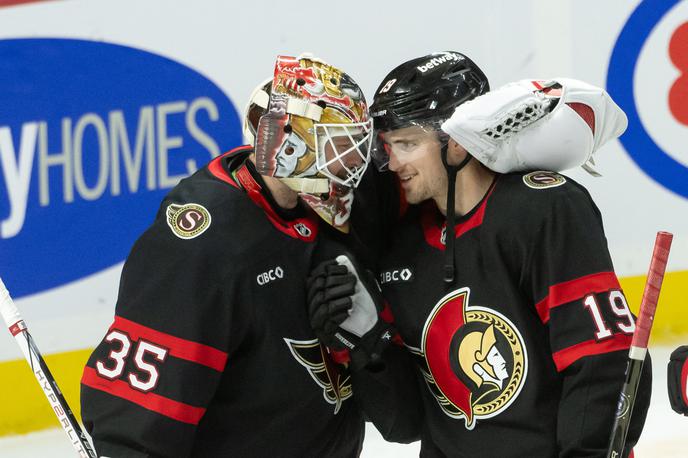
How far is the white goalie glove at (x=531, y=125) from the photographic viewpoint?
1.97 metres

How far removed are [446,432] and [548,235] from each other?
475 millimetres

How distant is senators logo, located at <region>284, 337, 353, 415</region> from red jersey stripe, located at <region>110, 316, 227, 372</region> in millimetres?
148

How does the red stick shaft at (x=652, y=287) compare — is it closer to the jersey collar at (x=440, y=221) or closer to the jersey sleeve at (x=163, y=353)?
the jersey collar at (x=440, y=221)

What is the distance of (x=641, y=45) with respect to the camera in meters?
3.49

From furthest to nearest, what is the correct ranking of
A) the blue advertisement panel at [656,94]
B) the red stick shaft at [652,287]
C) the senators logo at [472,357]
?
the blue advertisement panel at [656,94] → the senators logo at [472,357] → the red stick shaft at [652,287]

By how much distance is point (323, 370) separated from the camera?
83.3 inches

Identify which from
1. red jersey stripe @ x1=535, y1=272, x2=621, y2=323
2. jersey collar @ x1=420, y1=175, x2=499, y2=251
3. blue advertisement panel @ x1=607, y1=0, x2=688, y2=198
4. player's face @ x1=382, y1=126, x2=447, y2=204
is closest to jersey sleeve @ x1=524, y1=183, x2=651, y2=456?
red jersey stripe @ x1=535, y1=272, x2=621, y2=323

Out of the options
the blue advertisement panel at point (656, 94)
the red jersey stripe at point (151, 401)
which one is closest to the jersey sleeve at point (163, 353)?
the red jersey stripe at point (151, 401)

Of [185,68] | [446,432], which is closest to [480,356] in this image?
[446,432]

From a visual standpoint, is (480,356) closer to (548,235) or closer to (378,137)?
(548,235)

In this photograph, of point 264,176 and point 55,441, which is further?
point 55,441

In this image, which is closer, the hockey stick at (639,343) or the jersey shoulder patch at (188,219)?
the hockey stick at (639,343)

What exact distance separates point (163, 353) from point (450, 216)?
587 millimetres

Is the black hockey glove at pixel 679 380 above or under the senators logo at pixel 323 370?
above
